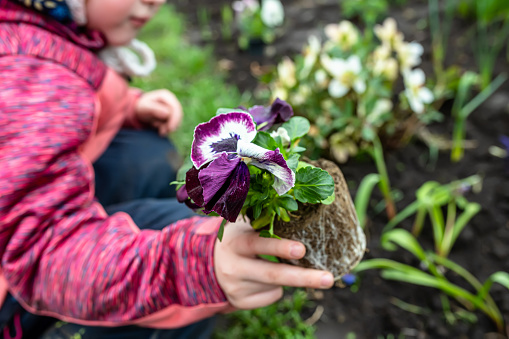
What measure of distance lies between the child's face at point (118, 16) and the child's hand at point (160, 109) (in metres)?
0.36

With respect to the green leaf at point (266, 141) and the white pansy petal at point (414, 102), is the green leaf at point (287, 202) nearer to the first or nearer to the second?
the green leaf at point (266, 141)

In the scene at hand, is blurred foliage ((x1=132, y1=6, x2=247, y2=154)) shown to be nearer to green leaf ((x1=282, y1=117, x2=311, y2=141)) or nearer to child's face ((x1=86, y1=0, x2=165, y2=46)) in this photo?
child's face ((x1=86, y1=0, x2=165, y2=46))

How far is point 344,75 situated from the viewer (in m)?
1.92

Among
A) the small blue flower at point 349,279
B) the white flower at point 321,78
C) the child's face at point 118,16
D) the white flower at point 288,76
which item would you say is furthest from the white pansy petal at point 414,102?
the child's face at point 118,16

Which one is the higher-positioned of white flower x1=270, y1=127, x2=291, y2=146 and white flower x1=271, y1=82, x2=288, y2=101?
white flower x1=270, y1=127, x2=291, y2=146

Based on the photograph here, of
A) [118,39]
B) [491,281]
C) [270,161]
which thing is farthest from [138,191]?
[491,281]

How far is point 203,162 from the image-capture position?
0.74 m

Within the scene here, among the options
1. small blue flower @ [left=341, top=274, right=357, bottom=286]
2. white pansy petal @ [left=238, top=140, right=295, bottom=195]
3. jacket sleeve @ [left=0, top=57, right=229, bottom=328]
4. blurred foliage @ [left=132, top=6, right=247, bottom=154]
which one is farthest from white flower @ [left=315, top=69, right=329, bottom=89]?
white pansy petal @ [left=238, top=140, right=295, bottom=195]

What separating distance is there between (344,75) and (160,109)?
77 cm

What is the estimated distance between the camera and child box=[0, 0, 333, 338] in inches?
40.8

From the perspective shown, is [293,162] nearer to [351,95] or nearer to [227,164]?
[227,164]

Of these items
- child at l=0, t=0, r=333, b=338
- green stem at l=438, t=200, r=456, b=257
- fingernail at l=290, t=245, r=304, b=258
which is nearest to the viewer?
fingernail at l=290, t=245, r=304, b=258

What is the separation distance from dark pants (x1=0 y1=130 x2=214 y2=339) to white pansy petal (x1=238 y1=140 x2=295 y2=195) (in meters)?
0.73

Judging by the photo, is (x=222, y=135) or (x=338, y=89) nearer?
(x=222, y=135)
